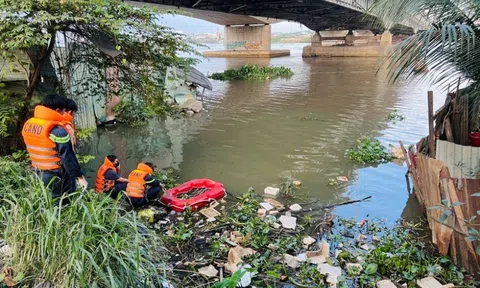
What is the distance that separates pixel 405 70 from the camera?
4242 mm

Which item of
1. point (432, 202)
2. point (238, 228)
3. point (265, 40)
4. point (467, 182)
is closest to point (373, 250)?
Result: point (432, 202)

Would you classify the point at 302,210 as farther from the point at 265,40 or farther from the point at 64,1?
the point at 265,40

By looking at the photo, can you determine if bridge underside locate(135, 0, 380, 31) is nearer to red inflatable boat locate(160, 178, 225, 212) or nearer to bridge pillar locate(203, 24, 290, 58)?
bridge pillar locate(203, 24, 290, 58)

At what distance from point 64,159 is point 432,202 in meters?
4.32

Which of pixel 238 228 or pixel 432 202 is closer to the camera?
pixel 432 202

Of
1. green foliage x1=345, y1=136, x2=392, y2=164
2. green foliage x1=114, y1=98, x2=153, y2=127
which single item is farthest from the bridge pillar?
green foliage x1=345, y1=136, x2=392, y2=164

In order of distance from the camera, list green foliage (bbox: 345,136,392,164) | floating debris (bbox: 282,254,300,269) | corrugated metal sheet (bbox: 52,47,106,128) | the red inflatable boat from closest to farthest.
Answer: floating debris (bbox: 282,254,300,269) < the red inflatable boat < green foliage (bbox: 345,136,392,164) < corrugated metal sheet (bbox: 52,47,106,128)

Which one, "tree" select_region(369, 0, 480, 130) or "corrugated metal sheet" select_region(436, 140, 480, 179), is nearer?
"tree" select_region(369, 0, 480, 130)

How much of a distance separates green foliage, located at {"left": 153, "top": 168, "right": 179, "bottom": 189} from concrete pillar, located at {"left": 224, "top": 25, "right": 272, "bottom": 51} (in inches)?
1523

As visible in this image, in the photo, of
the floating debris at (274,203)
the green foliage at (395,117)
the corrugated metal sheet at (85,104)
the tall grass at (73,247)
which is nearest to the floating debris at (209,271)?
the tall grass at (73,247)

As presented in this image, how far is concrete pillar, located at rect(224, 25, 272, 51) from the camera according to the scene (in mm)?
44375

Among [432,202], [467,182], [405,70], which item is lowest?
[432,202]

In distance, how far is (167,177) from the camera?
7273 millimetres

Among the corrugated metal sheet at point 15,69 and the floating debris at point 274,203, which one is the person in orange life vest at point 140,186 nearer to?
the floating debris at point 274,203
